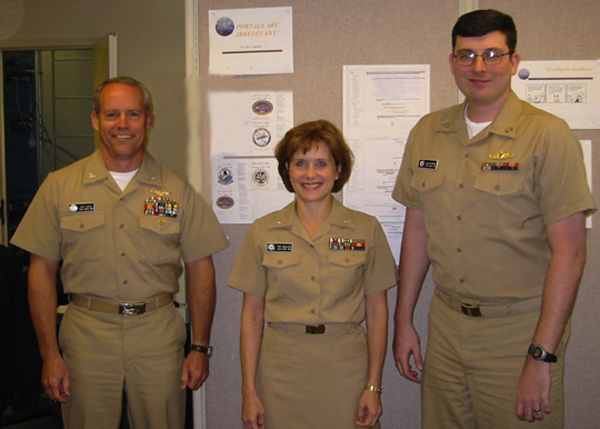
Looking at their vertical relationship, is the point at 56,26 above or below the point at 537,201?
above

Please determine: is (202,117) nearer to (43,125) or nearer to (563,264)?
(563,264)

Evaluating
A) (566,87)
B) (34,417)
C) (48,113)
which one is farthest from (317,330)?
(48,113)

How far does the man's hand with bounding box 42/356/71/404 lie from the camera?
1.81 meters

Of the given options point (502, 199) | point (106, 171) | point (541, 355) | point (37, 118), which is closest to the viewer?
point (541, 355)

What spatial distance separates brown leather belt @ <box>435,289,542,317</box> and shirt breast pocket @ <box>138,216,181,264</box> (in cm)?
104

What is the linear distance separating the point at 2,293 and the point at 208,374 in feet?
3.81

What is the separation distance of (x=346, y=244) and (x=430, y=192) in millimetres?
335

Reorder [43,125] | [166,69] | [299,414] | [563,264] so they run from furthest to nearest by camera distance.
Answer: [43,125]
[166,69]
[299,414]
[563,264]

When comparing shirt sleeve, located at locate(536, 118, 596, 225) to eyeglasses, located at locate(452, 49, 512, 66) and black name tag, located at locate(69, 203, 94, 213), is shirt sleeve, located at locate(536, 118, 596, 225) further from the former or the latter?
black name tag, located at locate(69, 203, 94, 213)

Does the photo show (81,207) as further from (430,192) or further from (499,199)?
(499,199)

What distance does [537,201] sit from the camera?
1533mm

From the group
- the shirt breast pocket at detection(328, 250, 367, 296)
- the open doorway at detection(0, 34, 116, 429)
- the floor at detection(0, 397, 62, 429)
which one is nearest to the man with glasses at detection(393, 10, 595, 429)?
the shirt breast pocket at detection(328, 250, 367, 296)

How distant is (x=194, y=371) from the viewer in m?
1.92

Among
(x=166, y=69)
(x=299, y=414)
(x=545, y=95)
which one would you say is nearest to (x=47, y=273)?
(x=299, y=414)
